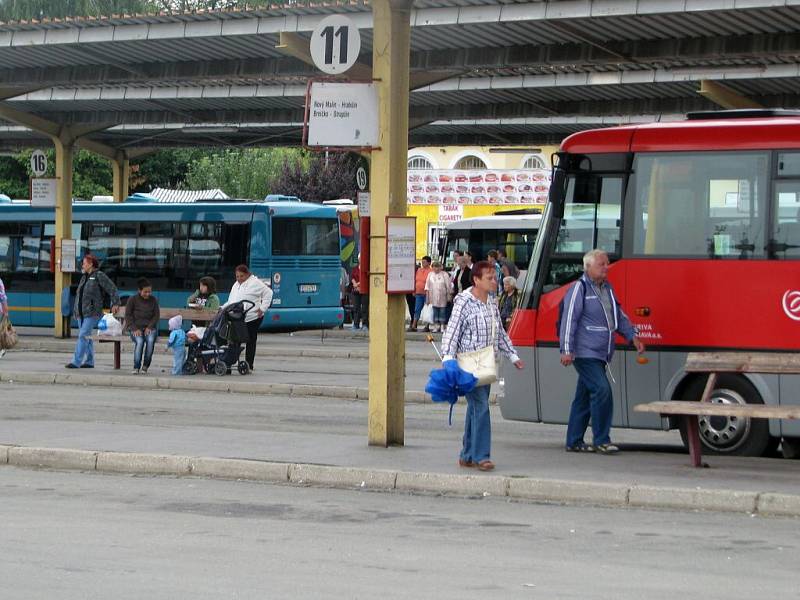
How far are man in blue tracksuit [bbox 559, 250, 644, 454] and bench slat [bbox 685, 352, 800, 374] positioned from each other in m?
0.62

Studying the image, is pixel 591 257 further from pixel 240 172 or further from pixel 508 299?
pixel 240 172

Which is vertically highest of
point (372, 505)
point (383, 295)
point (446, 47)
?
point (446, 47)

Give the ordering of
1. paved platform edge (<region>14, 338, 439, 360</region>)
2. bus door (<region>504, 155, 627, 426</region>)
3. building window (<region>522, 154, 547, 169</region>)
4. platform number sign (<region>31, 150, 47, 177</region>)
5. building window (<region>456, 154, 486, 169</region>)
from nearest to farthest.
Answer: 1. bus door (<region>504, 155, 627, 426</region>)
2. paved platform edge (<region>14, 338, 439, 360</region>)
3. platform number sign (<region>31, 150, 47, 177</region>)
4. building window (<region>522, 154, 547, 169</region>)
5. building window (<region>456, 154, 486, 169</region>)

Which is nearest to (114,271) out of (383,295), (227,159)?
(383,295)

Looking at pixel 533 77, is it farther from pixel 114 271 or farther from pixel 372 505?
pixel 372 505

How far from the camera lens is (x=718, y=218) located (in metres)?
13.9

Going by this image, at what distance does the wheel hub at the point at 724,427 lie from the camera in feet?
44.2

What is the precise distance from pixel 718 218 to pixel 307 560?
22.4ft

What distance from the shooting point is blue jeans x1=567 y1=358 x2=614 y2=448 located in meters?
13.1

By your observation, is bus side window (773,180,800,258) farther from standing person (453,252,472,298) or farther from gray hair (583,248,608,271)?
standing person (453,252,472,298)

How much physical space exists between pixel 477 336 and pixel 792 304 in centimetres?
326

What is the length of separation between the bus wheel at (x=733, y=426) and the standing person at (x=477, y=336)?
7.86 ft

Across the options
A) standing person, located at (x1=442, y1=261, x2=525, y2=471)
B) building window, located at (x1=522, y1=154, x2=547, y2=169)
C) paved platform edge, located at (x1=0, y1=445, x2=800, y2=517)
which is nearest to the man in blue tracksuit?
standing person, located at (x1=442, y1=261, x2=525, y2=471)

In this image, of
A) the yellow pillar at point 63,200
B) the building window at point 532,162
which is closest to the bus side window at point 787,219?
the yellow pillar at point 63,200
